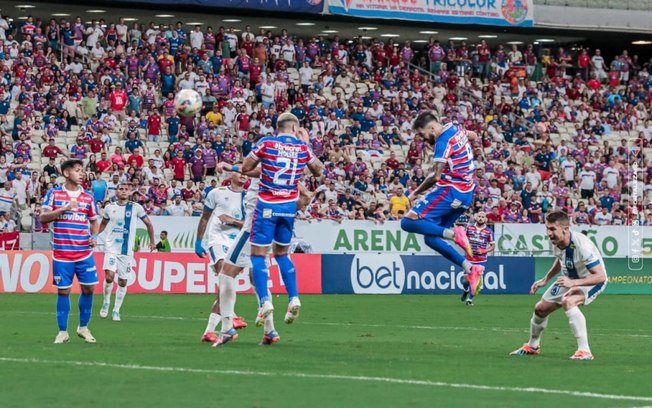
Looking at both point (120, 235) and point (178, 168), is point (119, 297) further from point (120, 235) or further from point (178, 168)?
point (178, 168)

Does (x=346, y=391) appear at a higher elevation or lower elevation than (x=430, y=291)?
higher

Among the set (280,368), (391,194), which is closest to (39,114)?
(391,194)

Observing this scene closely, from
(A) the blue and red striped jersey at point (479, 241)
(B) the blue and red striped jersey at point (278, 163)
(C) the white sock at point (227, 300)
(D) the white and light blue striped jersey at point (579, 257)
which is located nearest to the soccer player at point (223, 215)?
(C) the white sock at point (227, 300)

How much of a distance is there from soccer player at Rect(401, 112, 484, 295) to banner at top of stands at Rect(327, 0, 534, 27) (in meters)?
37.5

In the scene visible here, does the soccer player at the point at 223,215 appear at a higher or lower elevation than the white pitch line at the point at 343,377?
higher

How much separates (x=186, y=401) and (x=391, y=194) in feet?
111

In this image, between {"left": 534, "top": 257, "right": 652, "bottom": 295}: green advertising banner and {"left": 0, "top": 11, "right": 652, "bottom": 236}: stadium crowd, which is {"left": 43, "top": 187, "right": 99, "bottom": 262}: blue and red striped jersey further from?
{"left": 534, "top": 257, "right": 652, "bottom": 295}: green advertising banner

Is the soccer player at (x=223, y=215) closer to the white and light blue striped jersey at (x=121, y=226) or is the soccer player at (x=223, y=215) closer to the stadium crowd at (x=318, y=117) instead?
the white and light blue striped jersey at (x=121, y=226)

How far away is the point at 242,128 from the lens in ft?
152

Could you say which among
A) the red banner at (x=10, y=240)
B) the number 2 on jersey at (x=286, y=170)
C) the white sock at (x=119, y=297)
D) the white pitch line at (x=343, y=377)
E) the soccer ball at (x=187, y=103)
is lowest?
the red banner at (x=10, y=240)

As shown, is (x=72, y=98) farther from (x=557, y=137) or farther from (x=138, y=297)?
(x=557, y=137)

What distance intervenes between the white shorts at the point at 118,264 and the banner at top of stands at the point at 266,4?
90.7ft

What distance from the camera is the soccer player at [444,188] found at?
17641 millimetres

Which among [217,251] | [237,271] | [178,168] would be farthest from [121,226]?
[178,168]
